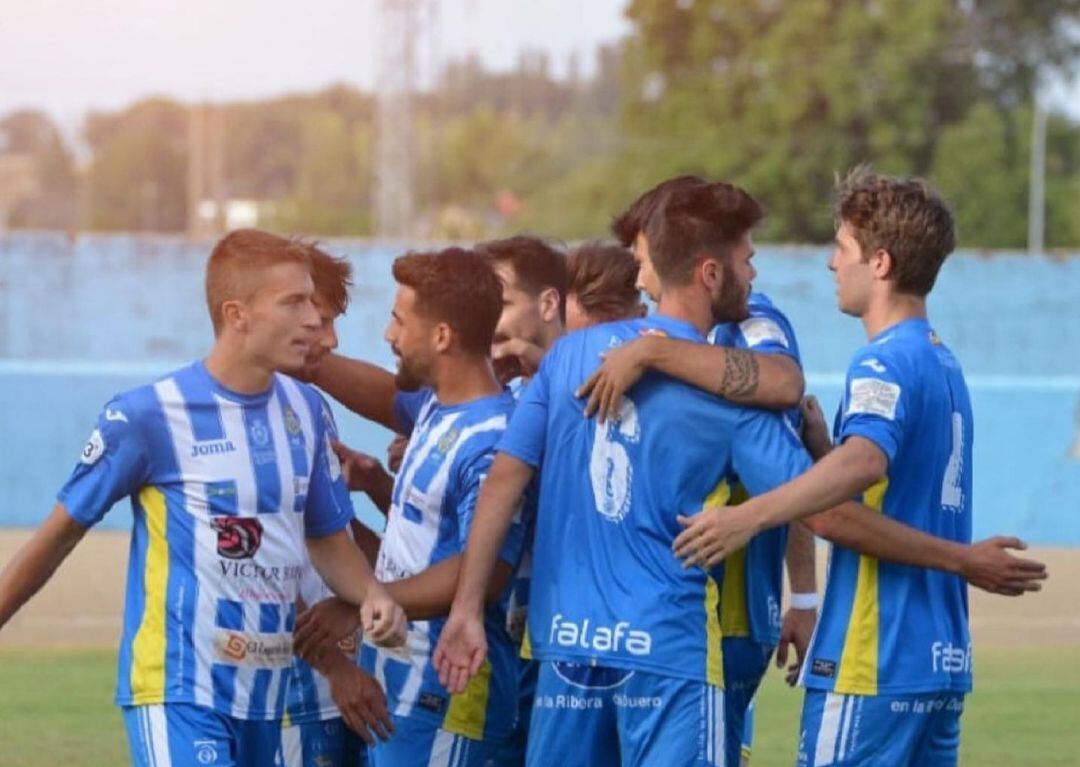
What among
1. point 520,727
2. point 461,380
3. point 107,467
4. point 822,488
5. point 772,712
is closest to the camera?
point 822,488

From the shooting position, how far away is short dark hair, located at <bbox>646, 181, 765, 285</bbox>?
500 centimetres

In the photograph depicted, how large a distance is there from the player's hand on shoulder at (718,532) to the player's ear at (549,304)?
4.83 ft

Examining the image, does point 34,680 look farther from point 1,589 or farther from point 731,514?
point 731,514

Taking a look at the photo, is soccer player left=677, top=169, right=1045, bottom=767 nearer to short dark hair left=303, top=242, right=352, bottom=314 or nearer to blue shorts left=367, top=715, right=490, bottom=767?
blue shorts left=367, top=715, right=490, bottom=767

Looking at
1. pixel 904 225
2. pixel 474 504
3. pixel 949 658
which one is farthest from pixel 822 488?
pixel 474 504

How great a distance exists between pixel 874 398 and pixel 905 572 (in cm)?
46

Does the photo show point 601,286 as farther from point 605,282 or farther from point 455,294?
point 455,294

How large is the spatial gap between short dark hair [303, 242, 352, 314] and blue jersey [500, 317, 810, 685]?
1.28 metres

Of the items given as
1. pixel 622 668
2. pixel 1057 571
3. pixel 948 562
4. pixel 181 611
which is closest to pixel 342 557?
pixel 181 611

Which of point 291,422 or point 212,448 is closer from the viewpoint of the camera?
point 212,448

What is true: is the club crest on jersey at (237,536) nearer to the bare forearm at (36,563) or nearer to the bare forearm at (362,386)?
the bare forearm at (36,563)

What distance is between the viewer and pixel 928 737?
5.16m

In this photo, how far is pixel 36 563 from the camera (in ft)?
16.4

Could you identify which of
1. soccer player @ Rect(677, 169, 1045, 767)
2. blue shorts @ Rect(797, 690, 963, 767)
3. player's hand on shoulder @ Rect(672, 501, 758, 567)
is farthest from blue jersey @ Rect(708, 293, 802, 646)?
player's hand on shoulder @ Rect(672, 501, 758, 567)
